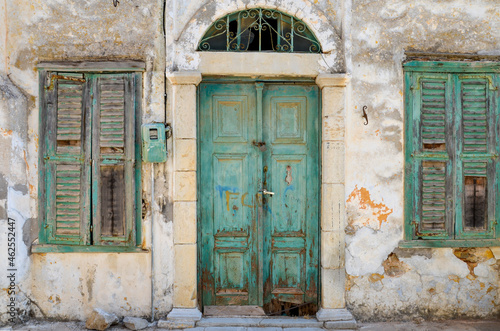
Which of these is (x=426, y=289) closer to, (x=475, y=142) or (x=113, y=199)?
(x=475, y=142)

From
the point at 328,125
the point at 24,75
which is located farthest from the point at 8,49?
the point at 328,125

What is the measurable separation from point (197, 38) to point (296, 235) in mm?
2262

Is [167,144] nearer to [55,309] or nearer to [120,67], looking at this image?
[120,67]

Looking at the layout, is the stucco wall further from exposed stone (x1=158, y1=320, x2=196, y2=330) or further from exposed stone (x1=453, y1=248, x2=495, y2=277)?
exposed stone (x1=158, y1=320, x2=196, y2=330)

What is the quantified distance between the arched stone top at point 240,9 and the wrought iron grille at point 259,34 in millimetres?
77

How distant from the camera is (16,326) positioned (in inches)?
170

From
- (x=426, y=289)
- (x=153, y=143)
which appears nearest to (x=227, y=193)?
(x=153, y=143)

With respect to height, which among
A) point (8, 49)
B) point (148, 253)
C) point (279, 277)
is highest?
point (8, 49)

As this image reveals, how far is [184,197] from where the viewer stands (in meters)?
4.40

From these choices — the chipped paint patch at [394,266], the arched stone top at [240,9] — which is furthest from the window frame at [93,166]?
the chipped paint patch at [394,266]

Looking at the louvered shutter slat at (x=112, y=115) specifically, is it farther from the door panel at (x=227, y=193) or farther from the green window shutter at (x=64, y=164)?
the door panel at (x=227, y=193)

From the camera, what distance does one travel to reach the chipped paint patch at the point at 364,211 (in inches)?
177

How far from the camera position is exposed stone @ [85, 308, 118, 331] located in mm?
4234

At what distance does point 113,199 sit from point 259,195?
4.88 feet
